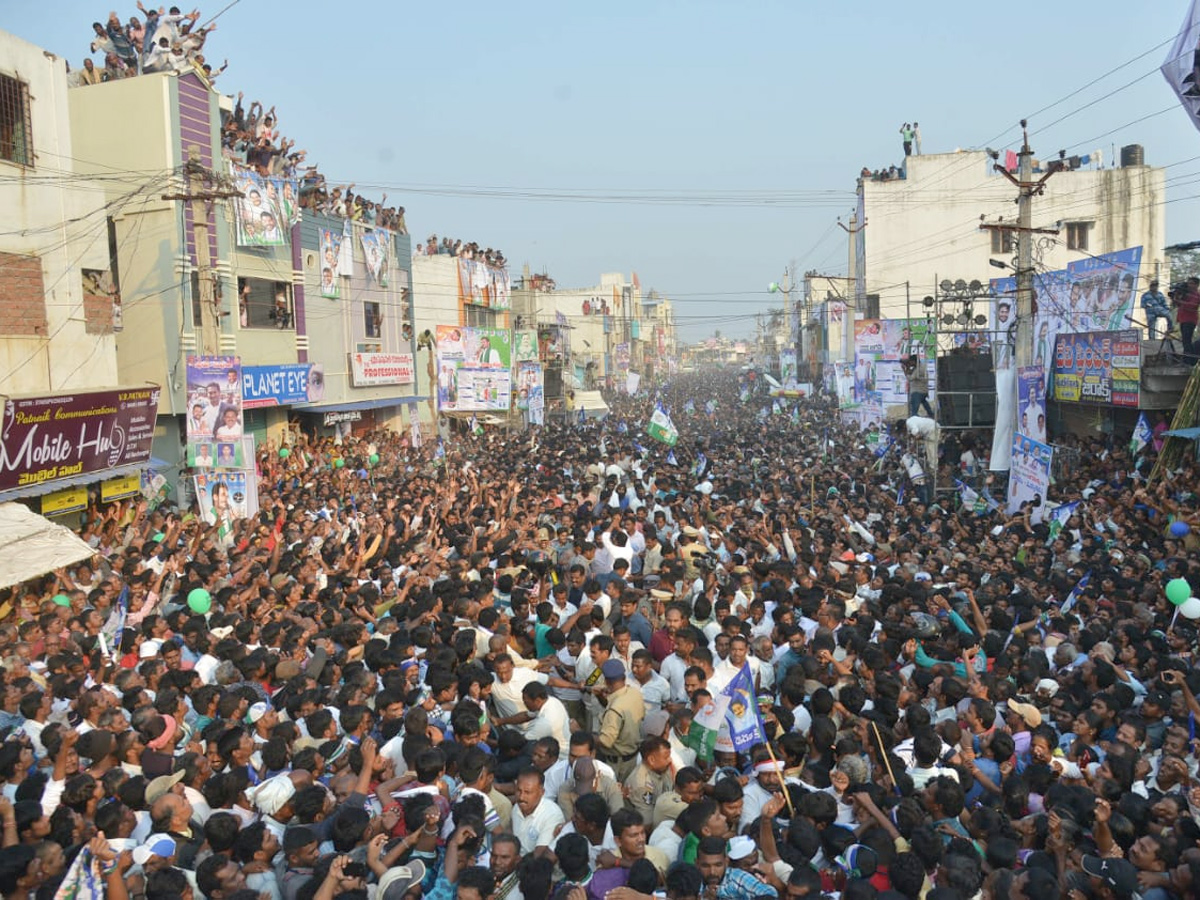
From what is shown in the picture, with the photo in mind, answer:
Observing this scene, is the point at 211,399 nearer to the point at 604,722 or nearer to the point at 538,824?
the point at 604,722

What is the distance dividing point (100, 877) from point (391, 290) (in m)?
26.6

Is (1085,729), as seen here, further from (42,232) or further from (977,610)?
(42,232)

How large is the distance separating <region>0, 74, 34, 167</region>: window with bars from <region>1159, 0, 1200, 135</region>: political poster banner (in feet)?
49.6

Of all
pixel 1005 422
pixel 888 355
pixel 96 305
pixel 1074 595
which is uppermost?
pixel 96 305

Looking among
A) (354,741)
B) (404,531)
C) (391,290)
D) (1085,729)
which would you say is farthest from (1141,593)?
(391,290)

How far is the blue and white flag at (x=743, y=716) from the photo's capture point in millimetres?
5406

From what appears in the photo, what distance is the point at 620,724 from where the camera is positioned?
5605 mm

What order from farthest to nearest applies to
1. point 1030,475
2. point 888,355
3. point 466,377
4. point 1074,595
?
point 466,377 → point 888,355 → point 1030,475 → point 1074,595

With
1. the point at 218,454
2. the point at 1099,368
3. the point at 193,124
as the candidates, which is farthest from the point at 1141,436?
the point at 193,124

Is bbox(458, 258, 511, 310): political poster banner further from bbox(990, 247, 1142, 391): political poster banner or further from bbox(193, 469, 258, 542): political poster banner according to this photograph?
bbox(193, 469, 258, 542): political poster banner

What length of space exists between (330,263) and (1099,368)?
18.6 m

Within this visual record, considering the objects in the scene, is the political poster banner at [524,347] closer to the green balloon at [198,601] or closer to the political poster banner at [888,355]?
the political poster banner at [888,355]

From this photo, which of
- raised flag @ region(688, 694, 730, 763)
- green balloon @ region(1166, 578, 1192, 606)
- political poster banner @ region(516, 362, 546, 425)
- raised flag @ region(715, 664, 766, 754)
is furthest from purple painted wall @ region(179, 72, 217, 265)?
green balloon @ region(1166, 578, 1192, 606)

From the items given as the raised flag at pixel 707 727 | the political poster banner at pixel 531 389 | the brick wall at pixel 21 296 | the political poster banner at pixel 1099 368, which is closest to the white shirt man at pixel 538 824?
the raised flag at pixel 707 727
